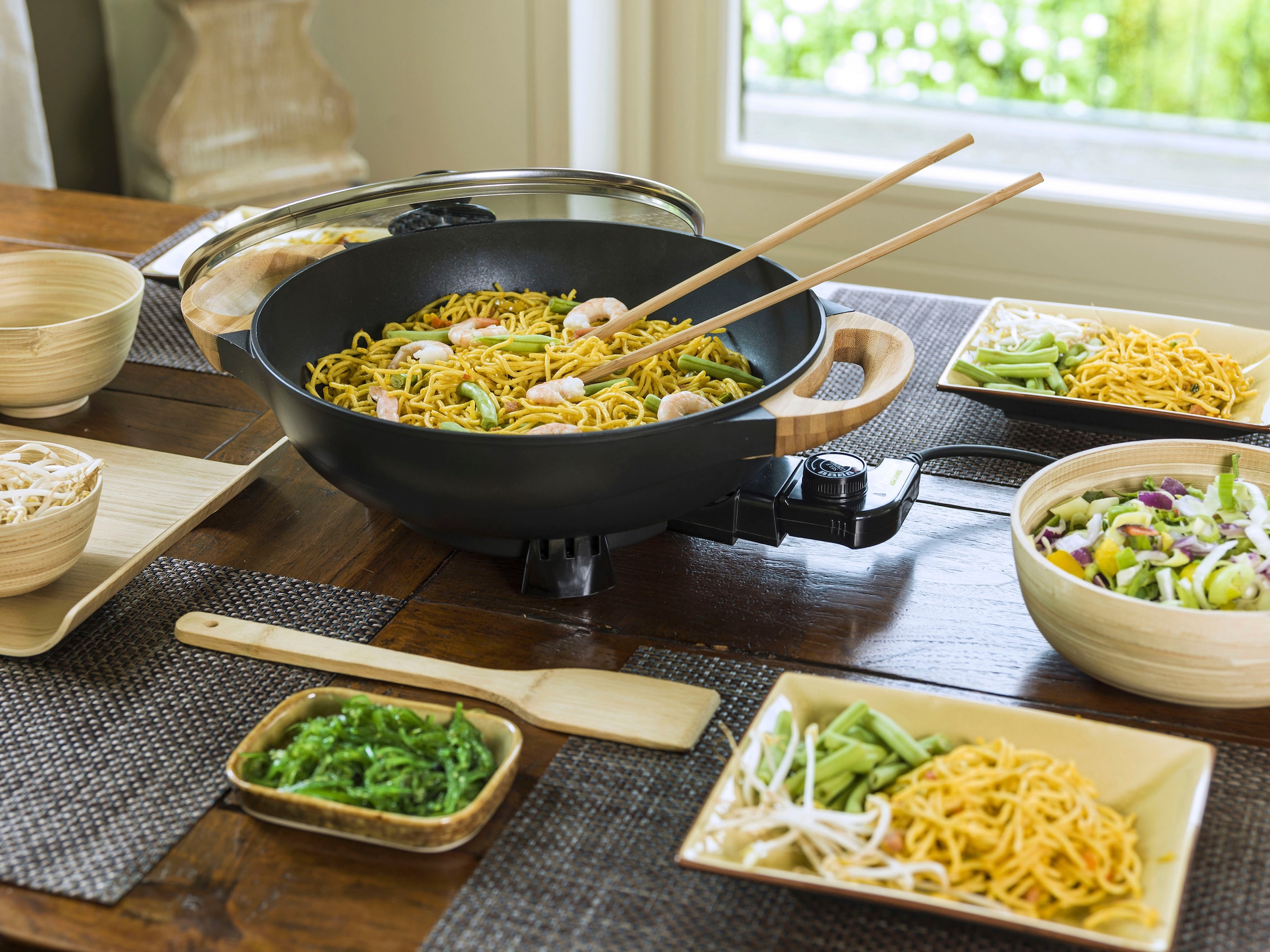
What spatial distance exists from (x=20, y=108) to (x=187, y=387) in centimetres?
212

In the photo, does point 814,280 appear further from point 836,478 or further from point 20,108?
point 20,108

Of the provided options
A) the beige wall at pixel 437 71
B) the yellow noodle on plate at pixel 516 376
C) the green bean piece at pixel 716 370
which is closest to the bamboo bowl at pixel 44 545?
the yellow noodle on plate at pixel 516 376

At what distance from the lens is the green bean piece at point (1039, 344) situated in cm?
163

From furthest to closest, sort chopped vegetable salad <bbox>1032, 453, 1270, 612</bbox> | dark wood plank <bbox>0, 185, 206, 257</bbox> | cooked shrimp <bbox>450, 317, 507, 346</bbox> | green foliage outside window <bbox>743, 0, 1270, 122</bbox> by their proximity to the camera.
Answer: green foliage outside window <bbox>743, 0, 1270, 122</bbox> < dark wood plank <bbox>0, 185, 206, 257</bbox> < cooked shrimp <bbox>450, 317, 507, 346</bbox> < chopped vegetable salad <bbox>1032, 453, 1270, 612</bbox>

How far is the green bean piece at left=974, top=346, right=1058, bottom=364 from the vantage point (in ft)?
5.23

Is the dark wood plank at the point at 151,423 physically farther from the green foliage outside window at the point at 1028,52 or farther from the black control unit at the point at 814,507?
the green foliage outside window at the point at 1028,52

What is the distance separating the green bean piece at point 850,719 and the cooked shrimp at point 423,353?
67 centimetres

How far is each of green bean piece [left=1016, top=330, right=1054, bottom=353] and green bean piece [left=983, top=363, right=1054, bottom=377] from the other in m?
0.05

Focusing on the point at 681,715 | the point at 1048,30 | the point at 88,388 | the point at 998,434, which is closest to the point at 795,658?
the point at 681,715

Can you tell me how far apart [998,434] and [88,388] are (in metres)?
1.24

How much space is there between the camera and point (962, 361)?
1594mm

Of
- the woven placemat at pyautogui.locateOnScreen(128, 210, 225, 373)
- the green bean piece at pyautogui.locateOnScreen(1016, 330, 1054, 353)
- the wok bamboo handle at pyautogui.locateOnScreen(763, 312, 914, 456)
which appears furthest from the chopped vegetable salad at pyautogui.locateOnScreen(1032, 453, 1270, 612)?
the woven placemat at pyautogui.locateOnScreen(128, 210, 225, 373)

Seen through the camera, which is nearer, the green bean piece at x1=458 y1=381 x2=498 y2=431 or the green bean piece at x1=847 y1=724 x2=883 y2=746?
the green bean piece at x1=847 y1=724 x2=883 y2=746

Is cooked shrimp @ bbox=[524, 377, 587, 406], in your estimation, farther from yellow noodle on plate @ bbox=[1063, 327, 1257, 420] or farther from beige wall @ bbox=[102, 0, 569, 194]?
beige wall @ bbox=[102, 0, 569, 194]
